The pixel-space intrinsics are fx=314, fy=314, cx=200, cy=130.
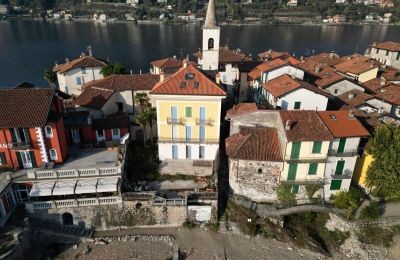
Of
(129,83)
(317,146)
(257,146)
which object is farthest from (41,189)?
(317,146)

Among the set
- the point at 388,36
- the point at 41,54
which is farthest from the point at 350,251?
the point at 388,36

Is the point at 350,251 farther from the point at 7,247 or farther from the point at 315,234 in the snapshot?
the point at 7,247

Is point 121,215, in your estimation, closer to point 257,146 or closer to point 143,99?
point 257,146

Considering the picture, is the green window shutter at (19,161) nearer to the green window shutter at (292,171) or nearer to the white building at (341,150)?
the green window shutter at (292,171)

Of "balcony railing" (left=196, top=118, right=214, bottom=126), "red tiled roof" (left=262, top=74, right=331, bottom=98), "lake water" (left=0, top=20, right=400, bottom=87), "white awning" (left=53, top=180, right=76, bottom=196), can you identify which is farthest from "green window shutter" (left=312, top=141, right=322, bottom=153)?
"lake water" (left=0, top=20, right=400, bottom=87)

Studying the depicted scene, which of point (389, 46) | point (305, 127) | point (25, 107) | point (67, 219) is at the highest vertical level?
point (25, 107)

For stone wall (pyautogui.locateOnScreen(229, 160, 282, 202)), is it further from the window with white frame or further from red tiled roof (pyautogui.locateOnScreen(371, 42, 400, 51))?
red tiled roof (pyautogui.locateOnScreen(371, 42, 400, 51))
